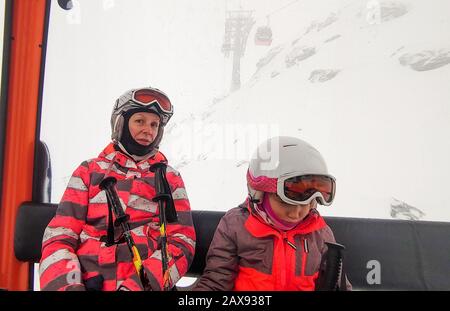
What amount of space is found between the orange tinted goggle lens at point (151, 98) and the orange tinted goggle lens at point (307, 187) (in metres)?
0.69

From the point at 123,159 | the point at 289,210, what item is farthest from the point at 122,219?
the point at 289,210

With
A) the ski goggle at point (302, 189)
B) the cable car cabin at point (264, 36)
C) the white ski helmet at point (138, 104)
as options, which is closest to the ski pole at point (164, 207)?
the white ski helmet at point (138, 104)

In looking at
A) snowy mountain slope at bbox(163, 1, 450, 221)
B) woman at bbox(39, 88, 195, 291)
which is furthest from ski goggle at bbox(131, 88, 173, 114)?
snowy mountain slope at bbox(163, 1, 450, 221)

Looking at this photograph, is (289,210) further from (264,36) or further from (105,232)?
(264,36)

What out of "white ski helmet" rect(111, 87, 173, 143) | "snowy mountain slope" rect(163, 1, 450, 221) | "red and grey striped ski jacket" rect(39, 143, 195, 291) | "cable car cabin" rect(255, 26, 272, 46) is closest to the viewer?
"red and grey striped ski jacket" rect(39, 143, 195, 291)

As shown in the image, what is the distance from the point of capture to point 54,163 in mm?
1961

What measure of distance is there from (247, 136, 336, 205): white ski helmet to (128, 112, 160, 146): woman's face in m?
0.54

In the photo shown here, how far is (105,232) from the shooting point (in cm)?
134

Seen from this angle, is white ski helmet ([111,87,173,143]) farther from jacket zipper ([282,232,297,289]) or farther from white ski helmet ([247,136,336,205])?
jacket zipper ([282,232,297,289])

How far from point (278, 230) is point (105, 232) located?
0.75 m

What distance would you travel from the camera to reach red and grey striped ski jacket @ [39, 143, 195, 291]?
1188 mm

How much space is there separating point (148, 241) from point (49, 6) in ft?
5.44
